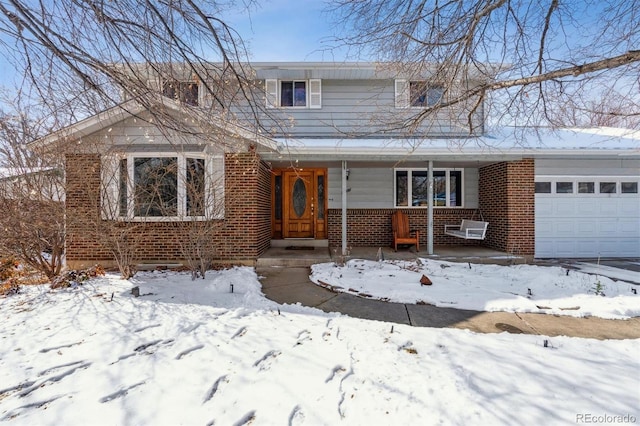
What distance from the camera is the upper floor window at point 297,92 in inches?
380

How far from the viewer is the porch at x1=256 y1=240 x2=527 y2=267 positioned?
718 cm

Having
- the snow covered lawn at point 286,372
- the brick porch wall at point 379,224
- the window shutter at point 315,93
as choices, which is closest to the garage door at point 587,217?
the brick porch wall at point 379,224

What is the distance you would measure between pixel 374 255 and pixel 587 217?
6.08 metres

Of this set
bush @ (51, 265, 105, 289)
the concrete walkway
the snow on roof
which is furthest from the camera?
the snow on roof

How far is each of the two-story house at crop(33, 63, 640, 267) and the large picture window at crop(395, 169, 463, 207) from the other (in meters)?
0.04

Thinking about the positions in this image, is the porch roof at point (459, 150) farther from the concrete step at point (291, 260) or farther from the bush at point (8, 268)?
the bush at point (8, 268)

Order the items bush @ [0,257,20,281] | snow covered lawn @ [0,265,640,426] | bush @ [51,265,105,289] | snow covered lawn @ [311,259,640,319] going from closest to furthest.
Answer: snow covered lawn @ [0,265,640,426], snow covered lawn @ [311,259,640,319], bush @ [51,265,105,289], bush @ [0,257,20,281]

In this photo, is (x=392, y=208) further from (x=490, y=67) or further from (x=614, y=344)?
(x=614, y=344)

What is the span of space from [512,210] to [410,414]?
755 cm

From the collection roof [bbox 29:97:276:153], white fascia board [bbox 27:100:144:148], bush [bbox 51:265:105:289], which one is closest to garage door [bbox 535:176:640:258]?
roof [bbox 29:97:276:153]

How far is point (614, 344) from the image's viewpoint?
321 cm

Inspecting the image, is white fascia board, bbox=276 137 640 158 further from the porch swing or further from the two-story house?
the porch swing

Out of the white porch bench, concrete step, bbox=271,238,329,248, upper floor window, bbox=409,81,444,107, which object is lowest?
concrete step, bbox=271,238,329,248

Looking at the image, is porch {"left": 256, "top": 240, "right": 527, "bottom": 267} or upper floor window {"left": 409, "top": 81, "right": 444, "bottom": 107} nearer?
upper floor window {"left": 409, "top": 81, "right": 444, "bottom": 107}
